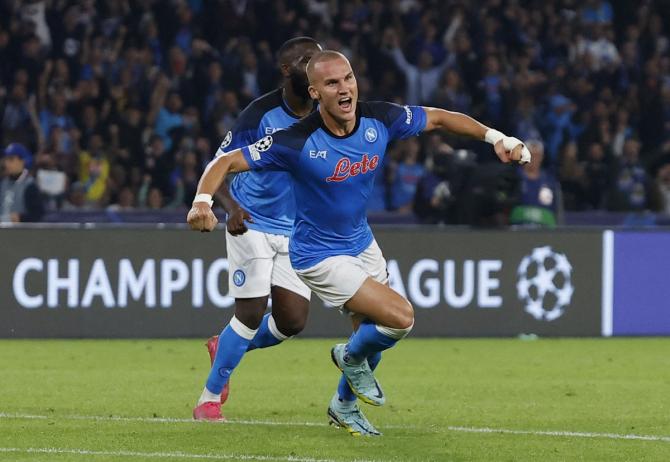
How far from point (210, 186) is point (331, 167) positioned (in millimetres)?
650

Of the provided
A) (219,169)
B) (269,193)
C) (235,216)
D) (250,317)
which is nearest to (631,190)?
(269,193)

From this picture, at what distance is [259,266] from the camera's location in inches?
361

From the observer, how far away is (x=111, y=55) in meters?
19.4

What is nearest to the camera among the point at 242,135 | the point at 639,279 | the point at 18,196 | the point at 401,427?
the point at 401,427

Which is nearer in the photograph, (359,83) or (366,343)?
(366,343)

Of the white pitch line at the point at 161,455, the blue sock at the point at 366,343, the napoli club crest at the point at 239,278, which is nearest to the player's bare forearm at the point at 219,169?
the blue sock at the point at 366,343

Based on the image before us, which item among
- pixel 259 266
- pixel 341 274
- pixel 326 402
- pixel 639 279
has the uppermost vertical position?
pixel 341 274

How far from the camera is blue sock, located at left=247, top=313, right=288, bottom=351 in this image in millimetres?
9266

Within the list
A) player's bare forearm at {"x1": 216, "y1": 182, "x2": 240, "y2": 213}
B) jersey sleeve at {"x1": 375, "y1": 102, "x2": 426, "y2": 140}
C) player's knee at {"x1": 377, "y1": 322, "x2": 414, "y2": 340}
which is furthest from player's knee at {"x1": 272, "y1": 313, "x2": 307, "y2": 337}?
jersey sleeve at {"x1": 375, "y1": 102, "x2": 426, "y2": 140}

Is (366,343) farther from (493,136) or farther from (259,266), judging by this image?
(259,266)

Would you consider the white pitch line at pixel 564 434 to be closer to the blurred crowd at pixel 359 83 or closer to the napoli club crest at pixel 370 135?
the napoli club crest at pixel 370 135

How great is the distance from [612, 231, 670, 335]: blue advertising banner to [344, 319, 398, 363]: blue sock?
7.40 meters

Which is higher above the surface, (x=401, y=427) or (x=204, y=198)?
(x=204, y=198)

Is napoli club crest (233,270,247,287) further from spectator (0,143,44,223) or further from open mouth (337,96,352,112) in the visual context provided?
spectator (0,143,44,223)
